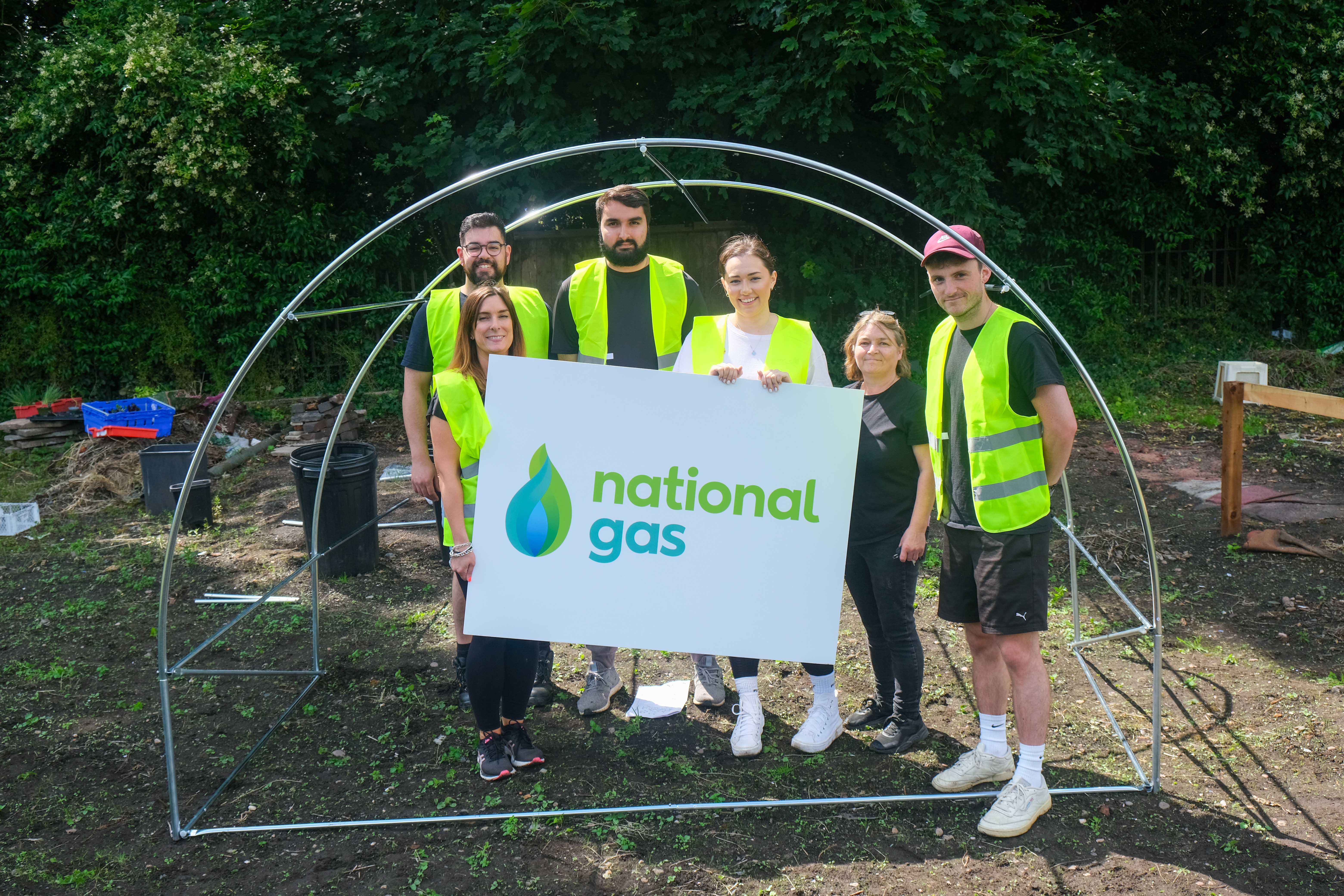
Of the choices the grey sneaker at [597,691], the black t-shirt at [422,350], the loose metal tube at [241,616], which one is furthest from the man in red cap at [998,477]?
the loose metal tube at [241,616]

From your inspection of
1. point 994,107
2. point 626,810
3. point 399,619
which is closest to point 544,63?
point 994,107

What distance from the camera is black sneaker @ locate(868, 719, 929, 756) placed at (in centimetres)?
360

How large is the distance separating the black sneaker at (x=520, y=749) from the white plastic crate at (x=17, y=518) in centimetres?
544

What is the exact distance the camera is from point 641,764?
11.9 ft

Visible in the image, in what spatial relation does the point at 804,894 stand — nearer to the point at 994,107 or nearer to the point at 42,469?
the point at 994,107

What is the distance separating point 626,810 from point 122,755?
86.0 inches

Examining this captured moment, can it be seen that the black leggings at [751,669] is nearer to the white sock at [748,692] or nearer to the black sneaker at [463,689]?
the white sock at [748,692]

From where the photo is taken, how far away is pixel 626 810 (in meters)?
3.22

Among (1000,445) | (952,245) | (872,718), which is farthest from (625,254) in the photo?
(872,718)

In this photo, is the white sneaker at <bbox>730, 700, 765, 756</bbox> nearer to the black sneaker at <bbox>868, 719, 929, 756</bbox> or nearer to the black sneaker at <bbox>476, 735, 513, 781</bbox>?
the black sneaker at <bbox>868, 719, 929, 756</bbox>

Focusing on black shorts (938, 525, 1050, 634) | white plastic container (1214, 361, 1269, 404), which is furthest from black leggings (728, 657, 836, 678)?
white plastic container (1214, 361, 1269, 404)

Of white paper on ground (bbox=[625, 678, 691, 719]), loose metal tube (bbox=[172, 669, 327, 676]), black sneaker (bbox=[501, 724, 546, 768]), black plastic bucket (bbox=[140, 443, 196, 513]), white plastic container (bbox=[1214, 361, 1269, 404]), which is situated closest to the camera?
loose metal tube (bbox=[172, 669, 327, 676])

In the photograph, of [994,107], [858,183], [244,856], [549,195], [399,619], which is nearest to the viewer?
[244,856]

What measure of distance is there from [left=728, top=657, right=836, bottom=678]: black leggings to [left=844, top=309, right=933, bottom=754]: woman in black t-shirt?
9.8 inches
